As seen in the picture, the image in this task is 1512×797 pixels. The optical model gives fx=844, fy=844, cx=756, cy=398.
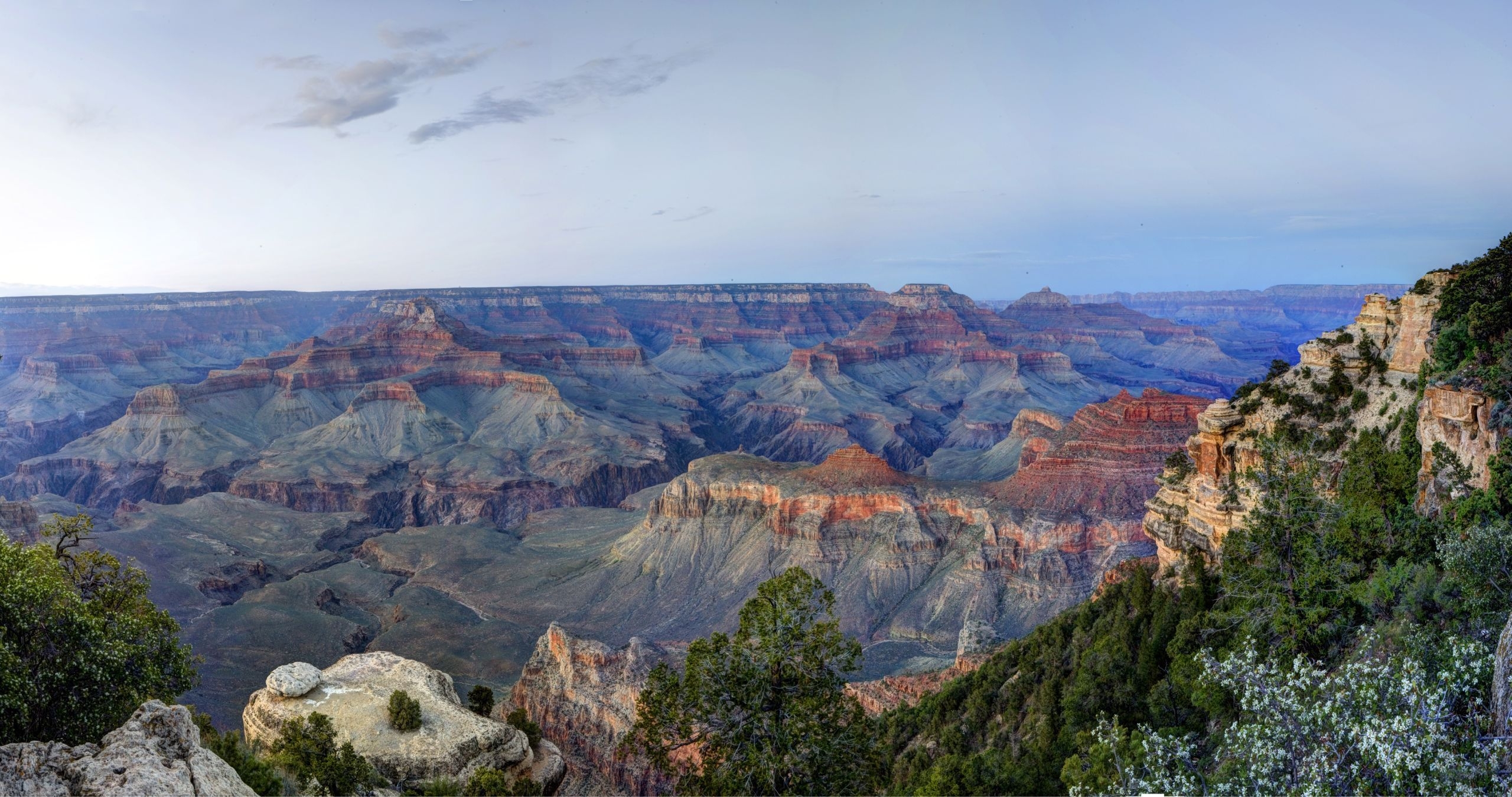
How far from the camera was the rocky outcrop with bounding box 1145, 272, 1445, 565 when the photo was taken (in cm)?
3064

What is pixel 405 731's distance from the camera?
3512 cm

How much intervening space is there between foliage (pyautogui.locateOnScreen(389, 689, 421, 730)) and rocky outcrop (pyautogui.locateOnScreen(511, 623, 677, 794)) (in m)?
12.1

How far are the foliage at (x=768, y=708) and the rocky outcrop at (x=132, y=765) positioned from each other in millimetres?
8609

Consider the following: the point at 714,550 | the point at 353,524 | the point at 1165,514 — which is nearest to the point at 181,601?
the point at 353,524

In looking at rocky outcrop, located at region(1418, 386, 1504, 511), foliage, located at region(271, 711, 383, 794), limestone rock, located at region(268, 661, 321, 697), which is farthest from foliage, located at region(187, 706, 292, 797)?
rocky outcrop, located at region(1418, 386, 1504, 511)

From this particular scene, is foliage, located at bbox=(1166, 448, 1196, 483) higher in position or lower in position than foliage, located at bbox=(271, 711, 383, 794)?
higher

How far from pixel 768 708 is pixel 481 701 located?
31079mm

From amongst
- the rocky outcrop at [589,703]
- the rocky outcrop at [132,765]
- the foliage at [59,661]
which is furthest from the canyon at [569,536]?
the rocky outcrop at [132,765]

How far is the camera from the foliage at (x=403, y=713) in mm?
35188

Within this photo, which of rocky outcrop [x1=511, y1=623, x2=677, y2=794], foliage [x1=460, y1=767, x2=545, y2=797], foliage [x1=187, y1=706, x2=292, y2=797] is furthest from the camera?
rocky outcrop [x1=511, y1=623, x2=677, y2=794]

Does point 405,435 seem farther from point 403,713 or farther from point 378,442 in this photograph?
point 403,713

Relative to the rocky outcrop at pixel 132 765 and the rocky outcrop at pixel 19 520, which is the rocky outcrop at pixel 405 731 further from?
the rocky outcrop at pixel 19 520

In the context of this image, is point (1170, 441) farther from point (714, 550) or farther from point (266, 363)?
point (266, 363)

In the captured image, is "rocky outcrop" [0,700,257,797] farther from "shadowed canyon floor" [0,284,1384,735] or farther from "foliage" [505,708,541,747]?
"foliage" [505,708,541,747]
